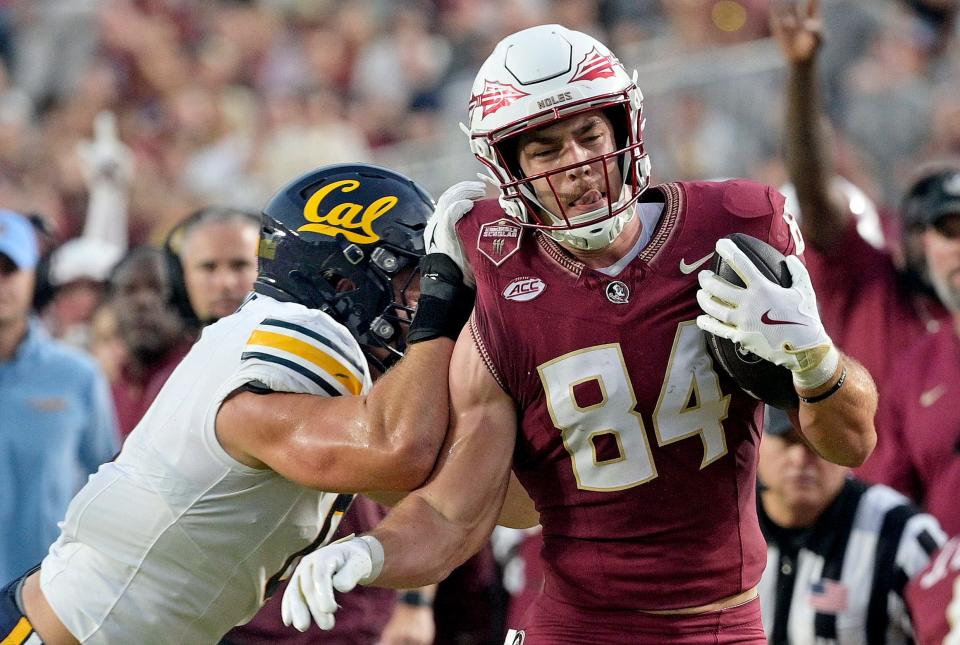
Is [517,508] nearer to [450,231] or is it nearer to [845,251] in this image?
[450,231]

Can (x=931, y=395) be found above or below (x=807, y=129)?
below

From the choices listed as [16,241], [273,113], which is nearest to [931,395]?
[16,241]

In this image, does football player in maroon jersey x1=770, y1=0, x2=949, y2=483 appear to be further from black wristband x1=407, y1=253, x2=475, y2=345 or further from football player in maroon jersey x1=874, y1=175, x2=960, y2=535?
black wristband x1=407, y1=253, x2=475, y2=345

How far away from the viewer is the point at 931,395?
14.8ft

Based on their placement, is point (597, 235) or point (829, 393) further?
point (597, 235)

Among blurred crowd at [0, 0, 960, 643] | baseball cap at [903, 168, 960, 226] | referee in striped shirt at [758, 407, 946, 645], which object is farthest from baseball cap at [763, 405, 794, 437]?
blurred crowd at [0, 0, 960, 643]

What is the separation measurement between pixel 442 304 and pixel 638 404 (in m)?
0.45

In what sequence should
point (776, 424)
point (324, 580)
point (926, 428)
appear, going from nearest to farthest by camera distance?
point (324, 580), point (776, 424), point (926, 428)

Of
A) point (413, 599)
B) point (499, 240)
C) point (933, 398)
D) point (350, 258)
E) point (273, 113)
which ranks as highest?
point (499, 240)

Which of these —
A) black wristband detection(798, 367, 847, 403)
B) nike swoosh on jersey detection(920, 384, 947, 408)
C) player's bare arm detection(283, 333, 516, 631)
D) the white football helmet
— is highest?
the white football helmet

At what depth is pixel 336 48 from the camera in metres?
10.4

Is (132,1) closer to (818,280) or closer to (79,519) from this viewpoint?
(818,280)

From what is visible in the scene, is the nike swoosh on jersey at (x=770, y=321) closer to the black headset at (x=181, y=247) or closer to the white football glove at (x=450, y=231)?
the white football glove at (x=450, y=231)

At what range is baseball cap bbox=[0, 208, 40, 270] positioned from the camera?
5160 mm
